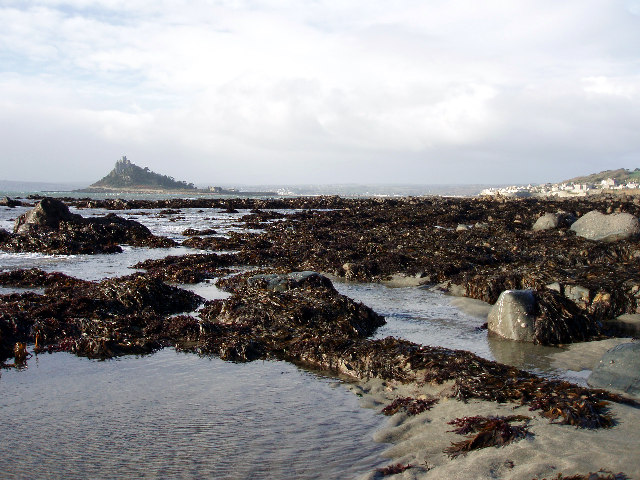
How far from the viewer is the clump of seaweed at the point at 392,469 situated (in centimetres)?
360

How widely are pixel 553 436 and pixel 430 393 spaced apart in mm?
1383

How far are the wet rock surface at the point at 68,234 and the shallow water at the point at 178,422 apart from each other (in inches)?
437

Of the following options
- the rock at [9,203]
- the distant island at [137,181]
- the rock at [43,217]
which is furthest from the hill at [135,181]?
the rock at [43,217]

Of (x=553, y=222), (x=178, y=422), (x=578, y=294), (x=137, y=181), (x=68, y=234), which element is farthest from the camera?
(x=137, y=181)

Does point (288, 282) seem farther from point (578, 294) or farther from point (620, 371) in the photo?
point (620, 371)

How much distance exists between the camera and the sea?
3.74 metres

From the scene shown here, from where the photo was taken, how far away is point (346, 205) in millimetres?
36812

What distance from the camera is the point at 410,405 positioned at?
476 centimetres

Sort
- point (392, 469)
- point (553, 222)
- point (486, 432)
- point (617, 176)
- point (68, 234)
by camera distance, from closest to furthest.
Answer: point (392, 469) < point (486, 432) < point (68, 234) < point (553, 222) < point (617, 176)

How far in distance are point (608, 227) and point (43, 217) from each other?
18879 mm

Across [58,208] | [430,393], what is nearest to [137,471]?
[430,393]

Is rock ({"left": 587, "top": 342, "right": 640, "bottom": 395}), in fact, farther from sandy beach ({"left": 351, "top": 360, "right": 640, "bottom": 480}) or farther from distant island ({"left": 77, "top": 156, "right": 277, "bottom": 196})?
distant island ({"left": 77, "top": 156, "right": 277, "bottom": 196})

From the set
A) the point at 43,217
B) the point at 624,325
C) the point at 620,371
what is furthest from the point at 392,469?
the point at 43,217

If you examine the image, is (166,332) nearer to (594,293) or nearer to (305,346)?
(305,346)
